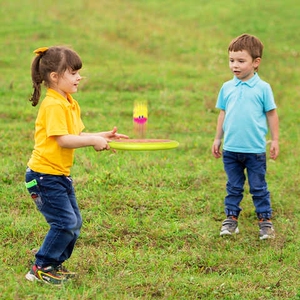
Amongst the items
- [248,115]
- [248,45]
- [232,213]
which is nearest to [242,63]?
[248,45]

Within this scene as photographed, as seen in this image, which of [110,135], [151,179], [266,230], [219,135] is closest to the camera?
[110,135]

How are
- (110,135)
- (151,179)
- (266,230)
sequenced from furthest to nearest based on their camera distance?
(151,179) → (266,230) → (110,135)

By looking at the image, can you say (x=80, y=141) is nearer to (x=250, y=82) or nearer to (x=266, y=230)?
(x=250, y=82)

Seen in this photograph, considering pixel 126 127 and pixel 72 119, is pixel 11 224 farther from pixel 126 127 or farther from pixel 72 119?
pixel 126 127

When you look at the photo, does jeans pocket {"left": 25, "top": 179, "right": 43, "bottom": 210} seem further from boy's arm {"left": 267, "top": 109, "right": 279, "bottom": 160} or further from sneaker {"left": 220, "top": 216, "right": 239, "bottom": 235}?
boy's arm {"left": 267, "top": 109, "right": 279, "bottom": 160}

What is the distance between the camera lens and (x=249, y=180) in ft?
17.6

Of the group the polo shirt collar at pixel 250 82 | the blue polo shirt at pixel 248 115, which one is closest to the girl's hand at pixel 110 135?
the blue polo shirt at pixel 248 115

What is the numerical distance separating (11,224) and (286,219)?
246 cm

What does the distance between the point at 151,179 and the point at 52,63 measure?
8.47ft

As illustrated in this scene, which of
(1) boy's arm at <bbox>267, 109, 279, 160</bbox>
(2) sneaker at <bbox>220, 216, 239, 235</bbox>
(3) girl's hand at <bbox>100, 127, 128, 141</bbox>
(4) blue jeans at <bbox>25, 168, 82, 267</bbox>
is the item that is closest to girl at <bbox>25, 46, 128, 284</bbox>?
(4) blue jeans at <bbox>25, 168, 82, 267</bbox>

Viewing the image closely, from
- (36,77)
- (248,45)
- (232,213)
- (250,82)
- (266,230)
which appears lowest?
(266,230)

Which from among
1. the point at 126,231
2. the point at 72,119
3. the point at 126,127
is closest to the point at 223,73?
the point at 126,127

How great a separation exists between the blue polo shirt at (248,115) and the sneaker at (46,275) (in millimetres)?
1973

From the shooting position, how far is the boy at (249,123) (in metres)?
5.21
